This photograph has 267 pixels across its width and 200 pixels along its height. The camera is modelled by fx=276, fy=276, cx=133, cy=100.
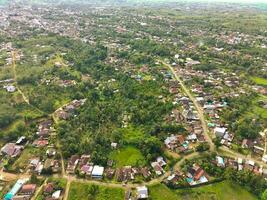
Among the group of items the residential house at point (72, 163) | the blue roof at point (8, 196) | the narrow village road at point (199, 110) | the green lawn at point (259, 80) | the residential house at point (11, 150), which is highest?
the green lawn at point (259, 80)

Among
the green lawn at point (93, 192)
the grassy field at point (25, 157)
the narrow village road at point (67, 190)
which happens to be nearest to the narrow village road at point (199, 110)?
the green lawn at point (93, 192)

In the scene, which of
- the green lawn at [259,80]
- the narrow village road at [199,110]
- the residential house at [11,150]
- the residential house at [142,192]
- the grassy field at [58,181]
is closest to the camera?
the residential house at [142,192]

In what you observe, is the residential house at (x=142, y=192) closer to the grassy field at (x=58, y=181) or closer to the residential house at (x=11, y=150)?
the grassy field at (x=58, y=181)

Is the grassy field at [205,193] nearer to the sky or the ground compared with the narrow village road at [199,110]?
nearer to the ground

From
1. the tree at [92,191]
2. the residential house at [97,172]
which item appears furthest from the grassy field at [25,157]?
the tree at [92,191]

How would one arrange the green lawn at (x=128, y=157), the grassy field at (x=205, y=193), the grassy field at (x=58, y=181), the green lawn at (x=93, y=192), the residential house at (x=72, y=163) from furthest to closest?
the green lawn at (x=128, y=157)
the residential house at (x=72, y=163)
the grassy field at (x=58, y=181)
the grassy field at (x=205, y=193)
the green lawn at (x=93, y=192)

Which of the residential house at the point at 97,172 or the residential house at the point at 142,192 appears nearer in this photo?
the residential house at the point at 142,192

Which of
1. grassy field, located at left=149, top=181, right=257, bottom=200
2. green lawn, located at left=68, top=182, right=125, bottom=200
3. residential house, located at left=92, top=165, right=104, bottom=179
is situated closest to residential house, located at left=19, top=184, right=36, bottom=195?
green lawn, located at left=68, top=182, right=125, bottom=200
